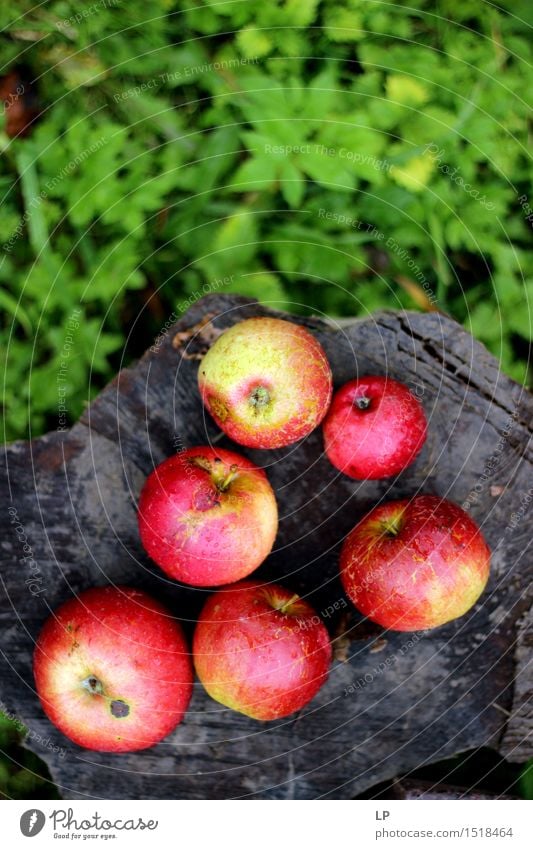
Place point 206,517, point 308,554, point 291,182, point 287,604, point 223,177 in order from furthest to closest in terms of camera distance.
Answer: point 223,177, point 291,182, point 308,554, point 287,604, point 206,517

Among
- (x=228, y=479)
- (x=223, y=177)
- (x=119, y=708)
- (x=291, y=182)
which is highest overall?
(x=223, y=177)

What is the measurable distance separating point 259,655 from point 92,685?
0.46m

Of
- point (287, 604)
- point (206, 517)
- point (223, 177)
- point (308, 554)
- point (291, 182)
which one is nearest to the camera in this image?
point (206, 517)

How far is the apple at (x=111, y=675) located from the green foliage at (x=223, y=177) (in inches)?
35.7

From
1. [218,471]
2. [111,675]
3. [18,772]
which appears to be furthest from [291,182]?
[18,772]

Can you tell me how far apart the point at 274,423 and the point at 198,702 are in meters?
0.88

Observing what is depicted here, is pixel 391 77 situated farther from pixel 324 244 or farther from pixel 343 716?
pixel 343 716

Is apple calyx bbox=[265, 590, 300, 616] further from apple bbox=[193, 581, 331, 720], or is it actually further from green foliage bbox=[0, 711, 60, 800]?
green foliage bbox=[0, 711, 60, 800]

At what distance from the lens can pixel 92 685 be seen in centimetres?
194

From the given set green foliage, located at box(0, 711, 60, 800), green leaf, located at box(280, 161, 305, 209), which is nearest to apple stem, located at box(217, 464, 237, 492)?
green leaf, located at box(280, 161, 305, 209)
